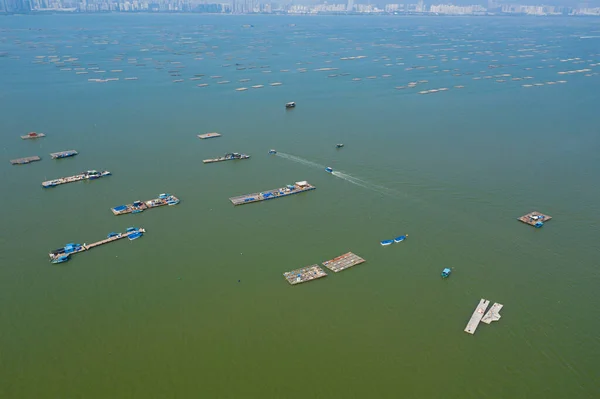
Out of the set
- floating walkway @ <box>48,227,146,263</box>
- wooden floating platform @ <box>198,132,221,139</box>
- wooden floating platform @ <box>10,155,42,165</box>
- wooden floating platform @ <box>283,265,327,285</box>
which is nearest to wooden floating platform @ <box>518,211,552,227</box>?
wooden floating platform @ <box>283,265,327,285</box>

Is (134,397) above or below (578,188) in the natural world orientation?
below

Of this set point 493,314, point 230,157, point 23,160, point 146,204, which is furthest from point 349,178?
point 23,160

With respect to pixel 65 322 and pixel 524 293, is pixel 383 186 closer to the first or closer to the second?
pixel 524 293

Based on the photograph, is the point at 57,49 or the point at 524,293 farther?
the point at 57,49

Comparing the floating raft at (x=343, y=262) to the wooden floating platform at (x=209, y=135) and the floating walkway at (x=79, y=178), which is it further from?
the wooden floating platform at (x=209, y=135)

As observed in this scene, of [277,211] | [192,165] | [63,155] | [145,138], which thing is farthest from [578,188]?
[63,155]
